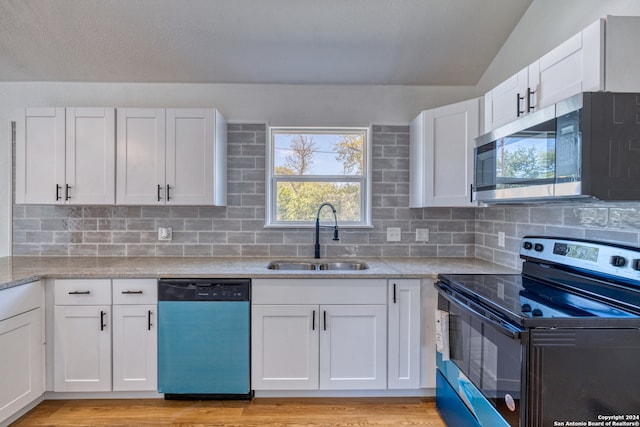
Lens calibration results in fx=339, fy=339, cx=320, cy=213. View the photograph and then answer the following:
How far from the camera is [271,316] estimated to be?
215 centimetres

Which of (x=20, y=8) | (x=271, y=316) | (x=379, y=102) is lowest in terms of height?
(x=271, y=316)

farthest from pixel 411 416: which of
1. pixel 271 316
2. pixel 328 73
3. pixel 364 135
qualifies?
pixel 328 73

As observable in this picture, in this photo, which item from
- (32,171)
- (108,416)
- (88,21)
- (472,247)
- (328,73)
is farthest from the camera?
(472,247)

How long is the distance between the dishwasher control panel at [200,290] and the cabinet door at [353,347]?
0.58 m

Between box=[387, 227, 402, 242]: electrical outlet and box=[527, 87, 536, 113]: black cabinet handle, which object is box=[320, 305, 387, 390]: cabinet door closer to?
box=[387, 227, 402, 242]: electrical outlet

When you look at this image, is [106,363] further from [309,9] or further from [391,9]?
[391,9]

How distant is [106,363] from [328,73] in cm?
253

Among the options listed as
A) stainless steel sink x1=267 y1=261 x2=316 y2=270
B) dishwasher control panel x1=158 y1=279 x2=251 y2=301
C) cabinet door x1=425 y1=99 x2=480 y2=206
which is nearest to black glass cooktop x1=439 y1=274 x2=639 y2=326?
cabinet door x1=425 y1=99 x2=480 y2=206

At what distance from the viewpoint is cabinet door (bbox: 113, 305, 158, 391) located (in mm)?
2131

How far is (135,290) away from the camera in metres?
2.13

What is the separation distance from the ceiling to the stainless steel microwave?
3.92ft

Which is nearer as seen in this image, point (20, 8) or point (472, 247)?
point (20, 8)

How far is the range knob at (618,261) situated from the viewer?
136 cm

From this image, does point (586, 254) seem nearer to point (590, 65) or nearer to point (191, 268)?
point (590, 65)
